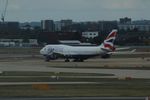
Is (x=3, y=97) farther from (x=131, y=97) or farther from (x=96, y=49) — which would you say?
(x=96, y=49)

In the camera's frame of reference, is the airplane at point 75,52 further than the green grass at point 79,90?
Yes

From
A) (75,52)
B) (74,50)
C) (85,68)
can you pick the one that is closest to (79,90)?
(85,68)

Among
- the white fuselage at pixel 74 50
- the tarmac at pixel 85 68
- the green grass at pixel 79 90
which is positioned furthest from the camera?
the white fuselage at pixel 74 50

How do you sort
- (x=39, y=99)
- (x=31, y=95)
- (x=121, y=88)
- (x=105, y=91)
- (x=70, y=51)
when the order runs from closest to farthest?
1. (x=39, y=99)
2. (x=31, y=95)
3. (x=105, y=91)
4. (x=121, y=88)
5. (x=70, y=51)

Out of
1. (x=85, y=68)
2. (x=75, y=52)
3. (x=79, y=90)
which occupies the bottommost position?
(x=75, y=52)

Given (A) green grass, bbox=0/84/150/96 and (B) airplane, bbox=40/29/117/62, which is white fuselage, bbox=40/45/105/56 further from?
(A) green grass, bbox=0/84/150/96

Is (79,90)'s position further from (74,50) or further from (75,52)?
(74,50)

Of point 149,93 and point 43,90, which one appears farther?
point 43,90

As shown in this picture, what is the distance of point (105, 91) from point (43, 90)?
4.21m

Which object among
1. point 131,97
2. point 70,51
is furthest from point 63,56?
point 131,97

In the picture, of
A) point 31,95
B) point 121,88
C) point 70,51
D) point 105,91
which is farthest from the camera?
point 70,51

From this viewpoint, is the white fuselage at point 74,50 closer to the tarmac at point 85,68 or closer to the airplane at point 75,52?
the airplane at point 75,52

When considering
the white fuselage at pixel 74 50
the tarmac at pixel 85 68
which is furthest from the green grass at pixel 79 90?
the white fuselage at pixel 74 50

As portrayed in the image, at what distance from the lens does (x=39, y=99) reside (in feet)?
112
